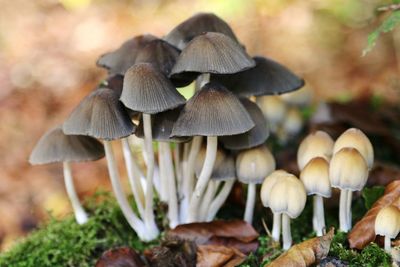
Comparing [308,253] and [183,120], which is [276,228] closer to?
[308,253]

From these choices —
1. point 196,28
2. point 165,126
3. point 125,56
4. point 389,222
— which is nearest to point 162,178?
point 165,126

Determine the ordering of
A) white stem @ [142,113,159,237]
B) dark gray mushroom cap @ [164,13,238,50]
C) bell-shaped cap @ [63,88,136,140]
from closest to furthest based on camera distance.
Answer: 1. bell-shaped cap @ [63,88,136,140]
2. white stem @ [142,113,159,237]
3. dark gray mushroom cap @ [164,13,238,50]

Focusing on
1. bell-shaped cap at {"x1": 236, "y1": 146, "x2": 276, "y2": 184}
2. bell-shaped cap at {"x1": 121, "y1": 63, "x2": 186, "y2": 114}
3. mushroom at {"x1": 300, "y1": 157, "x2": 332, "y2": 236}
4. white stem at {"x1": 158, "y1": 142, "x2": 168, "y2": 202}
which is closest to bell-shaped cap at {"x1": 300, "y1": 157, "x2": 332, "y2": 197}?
mushroom at {"x1": 300, "y1": 157, "x2": 332, "y2": 236}

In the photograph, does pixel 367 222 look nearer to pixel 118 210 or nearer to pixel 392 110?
pixel 118 210

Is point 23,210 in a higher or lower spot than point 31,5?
lower

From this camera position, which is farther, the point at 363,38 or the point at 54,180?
the point at 363,38

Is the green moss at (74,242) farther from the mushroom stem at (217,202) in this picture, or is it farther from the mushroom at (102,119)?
the mushroom at (102,119)

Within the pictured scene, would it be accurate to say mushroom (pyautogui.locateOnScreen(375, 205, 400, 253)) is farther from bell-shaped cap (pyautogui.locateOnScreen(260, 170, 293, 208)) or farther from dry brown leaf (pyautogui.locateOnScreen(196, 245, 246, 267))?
dry brown leaf (pyautogui.locateOnScreen(196, 245, 246, 267))

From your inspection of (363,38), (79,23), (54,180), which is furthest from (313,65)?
(54,180)
